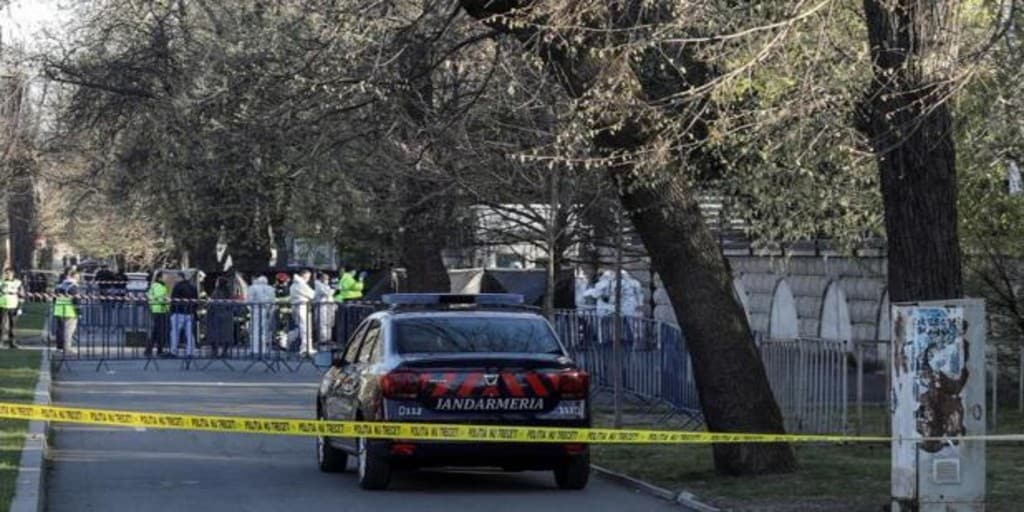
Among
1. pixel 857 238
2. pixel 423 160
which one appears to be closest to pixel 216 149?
pixel 423 160

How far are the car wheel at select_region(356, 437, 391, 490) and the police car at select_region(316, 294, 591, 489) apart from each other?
11mm

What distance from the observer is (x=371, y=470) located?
14305mm

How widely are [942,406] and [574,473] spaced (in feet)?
13.2

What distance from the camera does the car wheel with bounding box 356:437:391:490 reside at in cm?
1423

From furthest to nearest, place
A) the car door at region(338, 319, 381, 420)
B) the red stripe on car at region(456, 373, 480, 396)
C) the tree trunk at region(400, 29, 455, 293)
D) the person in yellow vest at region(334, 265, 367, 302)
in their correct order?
the person in yellow vest at region(334, 265, 367, 302) < the tree trunk at region(400, 29, 455, 293) < the car door at region(338, 319, 381, 420) < the red stripe on car at region(456, 373, 480, 396)

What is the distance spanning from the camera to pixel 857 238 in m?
20.8

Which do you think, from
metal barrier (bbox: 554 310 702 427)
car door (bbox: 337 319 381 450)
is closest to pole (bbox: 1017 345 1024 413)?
metal barrier (bbox: 554 310 702 427)

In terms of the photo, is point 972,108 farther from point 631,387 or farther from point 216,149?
point 216,149

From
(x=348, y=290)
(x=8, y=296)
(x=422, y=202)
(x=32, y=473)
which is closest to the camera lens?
(x=32, y=473)

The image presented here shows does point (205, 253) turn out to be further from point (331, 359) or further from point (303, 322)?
point (331, 359)

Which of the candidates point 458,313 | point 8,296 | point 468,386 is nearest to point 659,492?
point 468,386

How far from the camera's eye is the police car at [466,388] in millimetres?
13836

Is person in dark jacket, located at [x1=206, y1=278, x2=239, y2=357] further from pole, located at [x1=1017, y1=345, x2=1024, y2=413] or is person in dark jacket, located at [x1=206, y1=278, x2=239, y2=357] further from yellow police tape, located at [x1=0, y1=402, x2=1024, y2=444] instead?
yellow police tape, located at [x1=0, y1=402, x2=1024, y2=444]

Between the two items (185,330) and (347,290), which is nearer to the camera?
(185,330)
